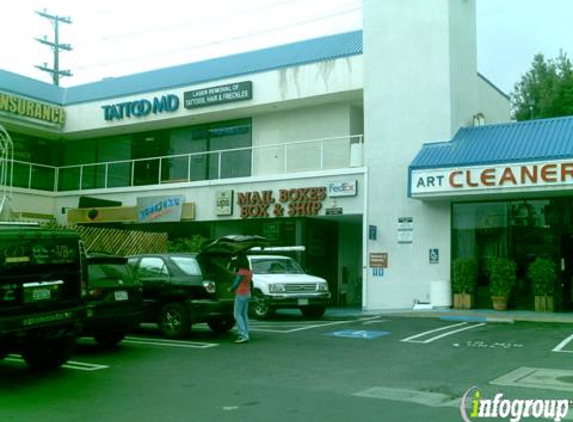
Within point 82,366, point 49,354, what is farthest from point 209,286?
point 49,354

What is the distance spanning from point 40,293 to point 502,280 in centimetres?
1335

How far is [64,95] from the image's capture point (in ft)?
102

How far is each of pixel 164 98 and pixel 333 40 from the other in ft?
23.1

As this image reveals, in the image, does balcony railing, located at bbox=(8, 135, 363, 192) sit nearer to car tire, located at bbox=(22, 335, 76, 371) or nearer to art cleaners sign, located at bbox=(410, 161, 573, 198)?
art cleaners sign, located at bbox=(410, 161, 573, 198)

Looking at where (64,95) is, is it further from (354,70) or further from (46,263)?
(46,263)

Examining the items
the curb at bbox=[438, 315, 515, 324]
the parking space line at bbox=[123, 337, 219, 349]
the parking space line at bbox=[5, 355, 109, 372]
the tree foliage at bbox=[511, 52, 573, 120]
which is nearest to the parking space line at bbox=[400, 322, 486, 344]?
the curb at bbox=[438, 315, 515, 324]

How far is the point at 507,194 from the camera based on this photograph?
61.8ft

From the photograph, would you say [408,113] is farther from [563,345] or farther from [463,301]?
[563,345]

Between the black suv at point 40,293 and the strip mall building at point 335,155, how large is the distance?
11.9 m

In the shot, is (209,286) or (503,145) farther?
(503,145)

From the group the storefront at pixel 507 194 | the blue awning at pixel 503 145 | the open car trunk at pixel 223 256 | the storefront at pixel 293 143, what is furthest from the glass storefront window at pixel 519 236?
the open car trunk at pixel 223 256

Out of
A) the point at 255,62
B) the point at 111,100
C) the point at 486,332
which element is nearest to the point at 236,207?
the point at 255,62

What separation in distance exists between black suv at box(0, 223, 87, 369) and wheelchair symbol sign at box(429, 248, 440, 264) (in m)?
12.4

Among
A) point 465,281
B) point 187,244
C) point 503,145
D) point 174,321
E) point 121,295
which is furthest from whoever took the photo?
point 187,244
